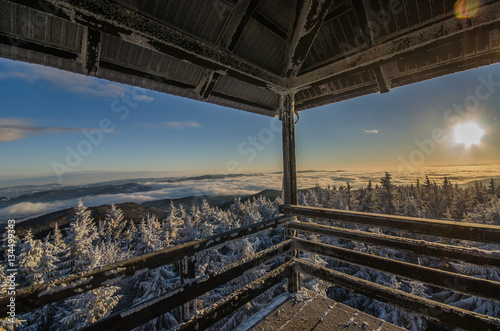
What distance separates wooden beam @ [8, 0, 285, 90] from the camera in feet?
6.72

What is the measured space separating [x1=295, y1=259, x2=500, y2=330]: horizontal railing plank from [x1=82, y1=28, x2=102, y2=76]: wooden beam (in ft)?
14.4

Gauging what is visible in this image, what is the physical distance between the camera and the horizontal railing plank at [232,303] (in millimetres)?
2236

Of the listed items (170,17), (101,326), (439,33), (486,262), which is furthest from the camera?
(170,17)

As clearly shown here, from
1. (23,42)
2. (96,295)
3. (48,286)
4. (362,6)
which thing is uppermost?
(362,6)

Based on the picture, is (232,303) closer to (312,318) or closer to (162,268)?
(312,318)

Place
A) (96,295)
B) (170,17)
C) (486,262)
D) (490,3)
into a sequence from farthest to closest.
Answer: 1. (96,295)
2. (170,17)
3. (490,3)
4. (486,262)

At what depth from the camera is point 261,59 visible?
14.0 feet

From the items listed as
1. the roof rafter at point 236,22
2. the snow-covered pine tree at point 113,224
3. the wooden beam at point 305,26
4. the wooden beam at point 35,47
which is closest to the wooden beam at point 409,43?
the wooden beam at point 305,26

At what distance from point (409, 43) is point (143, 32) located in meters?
3.49

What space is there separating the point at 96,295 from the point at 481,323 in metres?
26.5

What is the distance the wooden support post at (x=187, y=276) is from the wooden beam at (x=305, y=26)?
343cm

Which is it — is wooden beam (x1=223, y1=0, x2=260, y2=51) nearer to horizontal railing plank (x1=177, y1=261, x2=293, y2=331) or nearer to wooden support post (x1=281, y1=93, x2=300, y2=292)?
wooden support post (x1=281, y1=93, x2=300, y2=292)

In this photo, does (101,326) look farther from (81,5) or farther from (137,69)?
(137,69)

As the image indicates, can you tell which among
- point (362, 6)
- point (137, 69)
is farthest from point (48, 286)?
point (362, 6)
